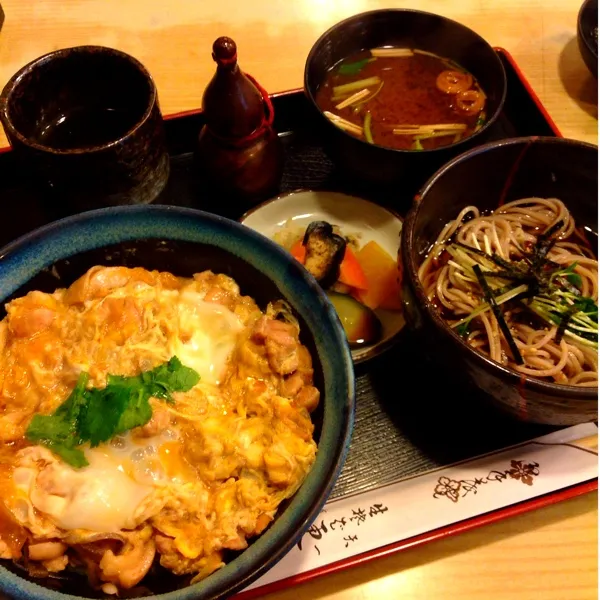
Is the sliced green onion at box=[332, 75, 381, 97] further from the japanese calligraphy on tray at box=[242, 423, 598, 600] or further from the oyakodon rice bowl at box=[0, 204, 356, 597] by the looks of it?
the japanese calligraphy on tray at box=[242, 423, 598, 600]

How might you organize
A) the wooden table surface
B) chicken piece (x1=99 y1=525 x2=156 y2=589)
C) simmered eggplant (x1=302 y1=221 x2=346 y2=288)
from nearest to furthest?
chicken piece (x1=99 y1=525 x2=156 y2=589) < simmered eggplant (x1=302 y1=221 x2=346 y2=288) < the wooden table surface

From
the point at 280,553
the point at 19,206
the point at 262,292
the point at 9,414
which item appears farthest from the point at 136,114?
the point at 280,553

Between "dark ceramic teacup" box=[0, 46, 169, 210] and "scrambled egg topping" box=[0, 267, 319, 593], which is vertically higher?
"dark ceramic teacup" box=[0, 46, 169, 210]

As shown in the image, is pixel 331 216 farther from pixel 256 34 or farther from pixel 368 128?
pixel 256 34

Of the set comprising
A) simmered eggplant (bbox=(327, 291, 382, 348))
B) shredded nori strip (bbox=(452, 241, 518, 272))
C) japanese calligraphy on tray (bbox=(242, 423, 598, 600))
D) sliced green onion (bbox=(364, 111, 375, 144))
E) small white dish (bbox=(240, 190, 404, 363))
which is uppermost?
sliced green onion (bbox=(364, 111, 375, 144))

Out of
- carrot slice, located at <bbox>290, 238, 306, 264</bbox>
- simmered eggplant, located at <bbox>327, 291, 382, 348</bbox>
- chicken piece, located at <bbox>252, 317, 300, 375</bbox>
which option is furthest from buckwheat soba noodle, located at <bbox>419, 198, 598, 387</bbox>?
chicken piece, located at <bbox>252, 317, 300, 375</bbox>

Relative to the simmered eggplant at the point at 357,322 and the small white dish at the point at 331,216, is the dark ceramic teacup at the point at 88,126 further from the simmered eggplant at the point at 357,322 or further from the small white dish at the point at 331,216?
the simmered eggplant at the point at 357,322

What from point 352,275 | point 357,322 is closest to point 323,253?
point 352,275
